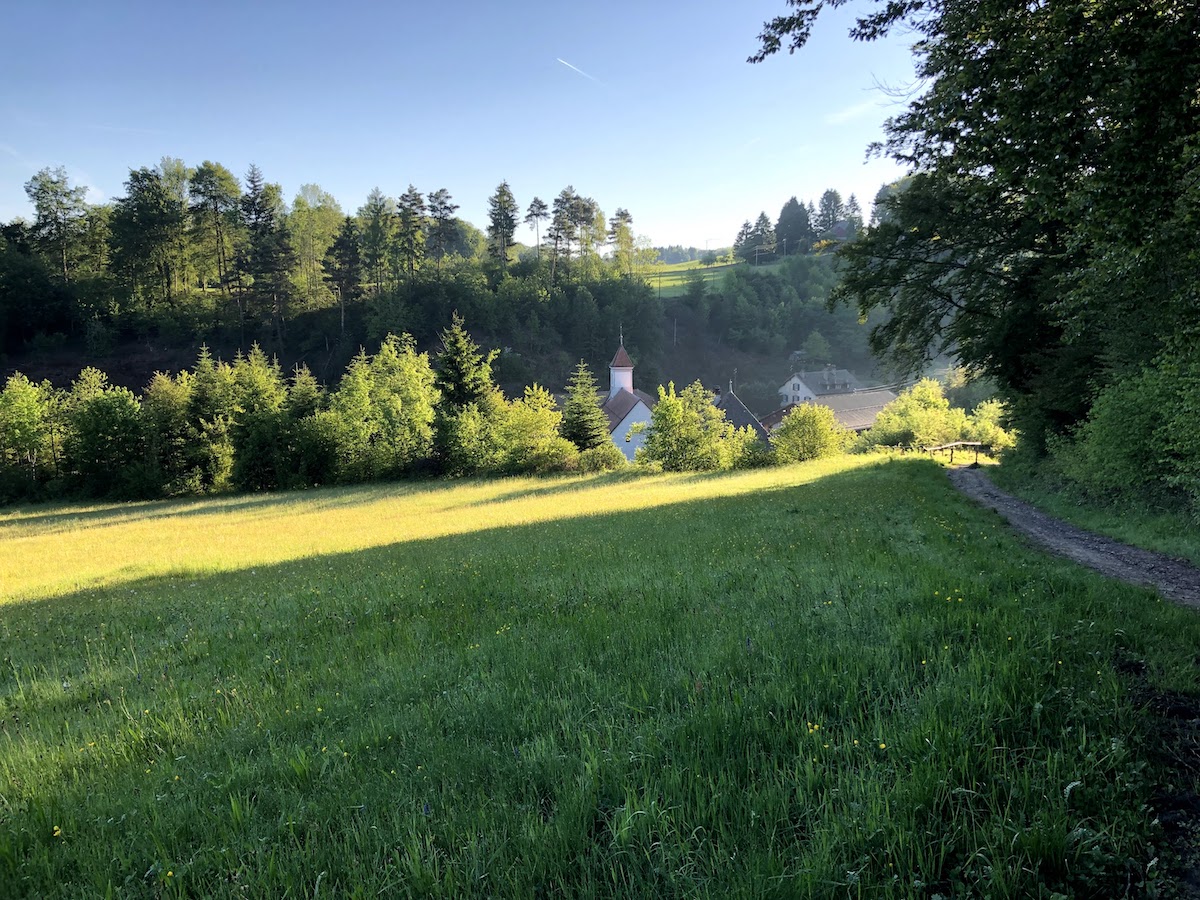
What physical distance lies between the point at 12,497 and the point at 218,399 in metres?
16.0

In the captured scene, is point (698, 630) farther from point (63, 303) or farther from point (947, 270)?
point (63, 303)

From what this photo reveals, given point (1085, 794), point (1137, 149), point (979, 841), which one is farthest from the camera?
point (1137, 149)

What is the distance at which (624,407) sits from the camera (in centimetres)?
7625

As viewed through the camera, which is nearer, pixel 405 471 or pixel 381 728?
pixel 381 728

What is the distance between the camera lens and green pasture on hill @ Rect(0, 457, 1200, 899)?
2.63m

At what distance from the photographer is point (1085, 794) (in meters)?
2.88

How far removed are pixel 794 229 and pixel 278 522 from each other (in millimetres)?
156479

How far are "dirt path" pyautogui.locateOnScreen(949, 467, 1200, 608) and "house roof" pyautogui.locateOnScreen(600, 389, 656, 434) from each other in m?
57.9

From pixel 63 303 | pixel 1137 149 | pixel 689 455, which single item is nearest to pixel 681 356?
pixel 689 455

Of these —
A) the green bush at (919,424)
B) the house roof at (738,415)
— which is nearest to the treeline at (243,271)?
the house roof at (738,415)

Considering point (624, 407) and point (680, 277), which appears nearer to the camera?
point (624, 407)

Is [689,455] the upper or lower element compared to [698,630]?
lower

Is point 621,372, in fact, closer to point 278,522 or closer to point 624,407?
point 624,407

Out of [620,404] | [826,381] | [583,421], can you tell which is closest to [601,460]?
[583,421]
